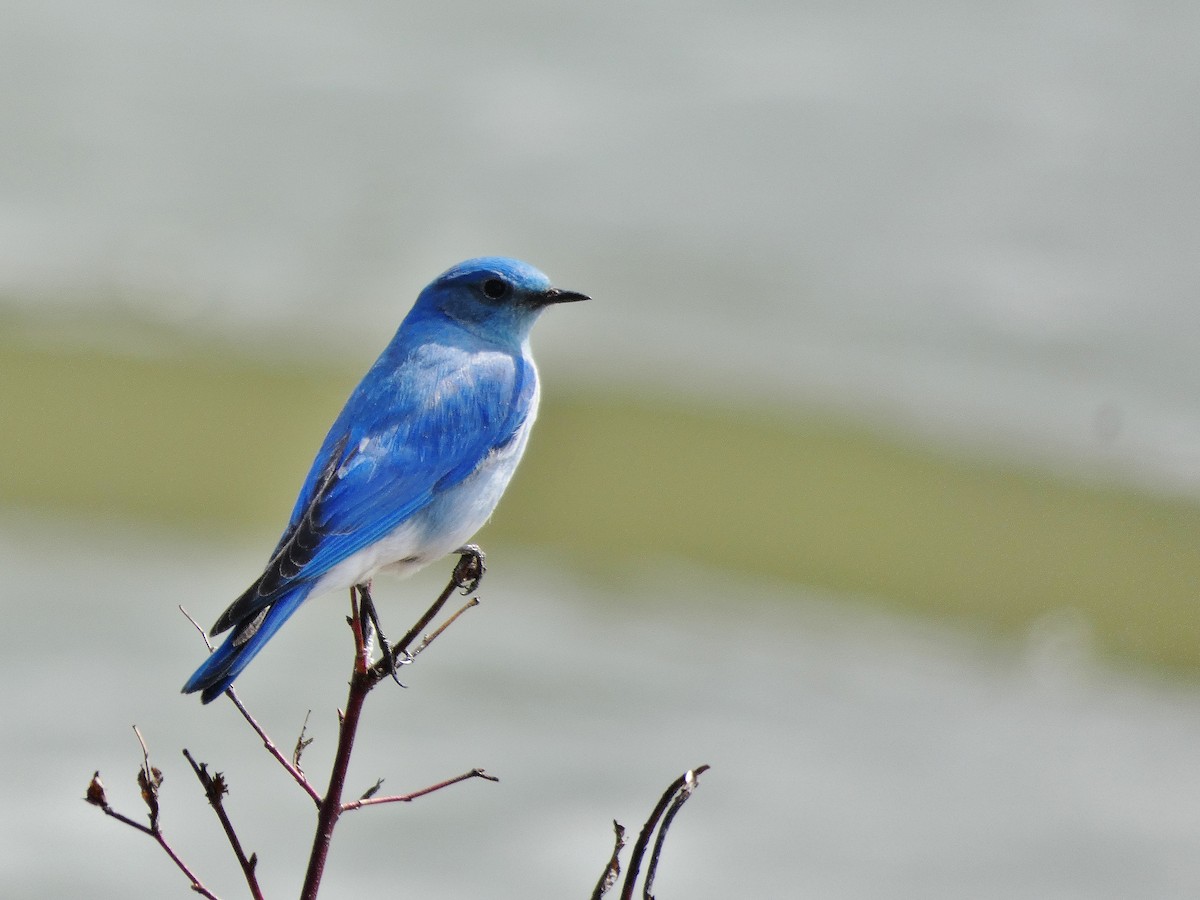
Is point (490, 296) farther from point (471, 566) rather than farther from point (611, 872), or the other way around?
point (611, 872)

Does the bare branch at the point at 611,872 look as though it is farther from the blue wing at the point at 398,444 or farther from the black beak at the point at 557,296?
the black beak at the point at 557,296

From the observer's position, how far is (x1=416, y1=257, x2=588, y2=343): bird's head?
295 centimetres

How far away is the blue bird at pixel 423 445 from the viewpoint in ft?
8.19

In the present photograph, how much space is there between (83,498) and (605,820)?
5.52 ft

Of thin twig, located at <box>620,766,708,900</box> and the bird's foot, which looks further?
the bird's foot

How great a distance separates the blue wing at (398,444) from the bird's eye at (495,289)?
0.09 m

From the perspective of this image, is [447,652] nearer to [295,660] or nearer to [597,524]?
[295,660]

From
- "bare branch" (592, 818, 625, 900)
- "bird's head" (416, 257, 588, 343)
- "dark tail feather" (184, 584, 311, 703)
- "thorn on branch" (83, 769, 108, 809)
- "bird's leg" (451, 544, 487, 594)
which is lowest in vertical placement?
"thorn on branch" (83, 769, 108, 809)

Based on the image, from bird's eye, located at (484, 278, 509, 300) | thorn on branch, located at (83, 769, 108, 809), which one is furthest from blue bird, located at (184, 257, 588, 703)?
thorn on branch, located at (83, 769, 108, 809)

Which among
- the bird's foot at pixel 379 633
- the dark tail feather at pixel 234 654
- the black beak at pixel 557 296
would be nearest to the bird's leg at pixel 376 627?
the bird's foot at pixel 379 633

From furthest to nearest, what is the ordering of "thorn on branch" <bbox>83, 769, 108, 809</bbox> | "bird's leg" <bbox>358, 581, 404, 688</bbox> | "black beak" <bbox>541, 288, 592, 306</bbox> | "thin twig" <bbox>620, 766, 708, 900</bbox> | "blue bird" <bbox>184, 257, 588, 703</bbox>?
"black beak" <bbox>541, 288, 592, 306</bbox>
"blue bird" <bbox>184, 257, 588, 703</bbox>
"bird's leg" <bbox>358, 581, 404, 688</bbox>
"thorn on branch" <bbox>83, 769, 108, 809</bbox>
"thin twig" <bbox>620, 766, 708, 900</bbox>

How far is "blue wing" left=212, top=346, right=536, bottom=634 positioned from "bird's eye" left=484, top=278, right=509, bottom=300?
94mm

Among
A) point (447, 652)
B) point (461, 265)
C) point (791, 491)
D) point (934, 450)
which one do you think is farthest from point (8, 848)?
point (934, 450)

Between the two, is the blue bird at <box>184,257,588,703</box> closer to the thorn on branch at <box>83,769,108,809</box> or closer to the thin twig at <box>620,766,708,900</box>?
the thorn on branch at <box>83,769,108,809</box>
